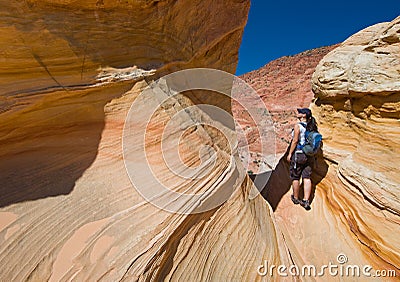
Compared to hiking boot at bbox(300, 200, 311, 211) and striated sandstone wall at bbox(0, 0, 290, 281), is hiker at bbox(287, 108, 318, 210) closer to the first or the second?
hiking boot at bbox(300, 200, 311, 211)

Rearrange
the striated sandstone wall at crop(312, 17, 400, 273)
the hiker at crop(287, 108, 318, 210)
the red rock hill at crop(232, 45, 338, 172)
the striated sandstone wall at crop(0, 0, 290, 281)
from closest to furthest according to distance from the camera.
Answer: the striated sandstone wall at crop(0, 0, 290, 281) < the striated sandstone wall at crop(312, 17, 400, 273) < the hiker at crop(287, 108, 318, 210) < the red rock hill at crop(232, 45, 338, 172)

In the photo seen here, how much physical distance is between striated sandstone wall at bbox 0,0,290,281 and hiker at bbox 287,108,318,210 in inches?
54.8

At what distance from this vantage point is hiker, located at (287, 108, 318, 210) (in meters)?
3.85

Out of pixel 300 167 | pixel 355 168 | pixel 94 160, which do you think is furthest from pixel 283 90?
pixel 94 160

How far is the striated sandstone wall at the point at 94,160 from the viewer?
1676 mm

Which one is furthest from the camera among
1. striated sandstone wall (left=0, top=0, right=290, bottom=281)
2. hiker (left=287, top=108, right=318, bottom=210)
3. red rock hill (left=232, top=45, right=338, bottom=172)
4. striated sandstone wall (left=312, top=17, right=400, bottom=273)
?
red rock hill (left=232, top=45, right=338, bottom=172)

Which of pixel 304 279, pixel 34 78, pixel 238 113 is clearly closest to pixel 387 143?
pixel 304 279

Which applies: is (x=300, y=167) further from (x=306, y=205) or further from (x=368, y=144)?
(x=368, y=144)

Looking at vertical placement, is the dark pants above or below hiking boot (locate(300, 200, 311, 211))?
above

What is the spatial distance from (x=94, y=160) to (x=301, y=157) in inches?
117

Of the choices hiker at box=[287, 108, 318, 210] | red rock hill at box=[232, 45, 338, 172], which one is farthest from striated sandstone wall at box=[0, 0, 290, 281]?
red rock hill at box=[232, 45, 338, 172]

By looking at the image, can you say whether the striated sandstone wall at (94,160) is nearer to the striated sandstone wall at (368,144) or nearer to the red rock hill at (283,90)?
the striated sandstone wall at (368,144)

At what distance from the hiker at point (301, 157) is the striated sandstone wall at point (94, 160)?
1392 mm

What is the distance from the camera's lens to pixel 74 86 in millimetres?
2186
